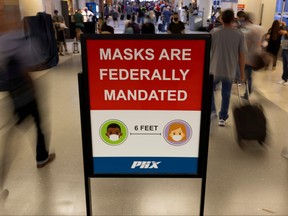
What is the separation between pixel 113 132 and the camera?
1.92m

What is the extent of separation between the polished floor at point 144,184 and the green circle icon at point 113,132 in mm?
1102

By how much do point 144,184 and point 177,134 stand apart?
1.48m

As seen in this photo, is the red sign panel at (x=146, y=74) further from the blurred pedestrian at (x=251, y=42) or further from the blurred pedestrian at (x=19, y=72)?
the blurred pedestrian at (x=251, y=42)

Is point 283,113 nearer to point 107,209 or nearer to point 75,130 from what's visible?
point 75,130

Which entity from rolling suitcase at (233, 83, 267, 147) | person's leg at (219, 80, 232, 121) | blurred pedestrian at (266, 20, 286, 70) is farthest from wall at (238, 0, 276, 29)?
rolling suitcase at (233, 83, 267, 147)

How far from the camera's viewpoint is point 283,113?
544 cm

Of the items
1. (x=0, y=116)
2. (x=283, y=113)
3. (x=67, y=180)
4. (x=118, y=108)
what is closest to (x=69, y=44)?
(x=0, y=116)

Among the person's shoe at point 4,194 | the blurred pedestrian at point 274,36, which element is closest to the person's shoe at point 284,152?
the person's shoe at point 4,194

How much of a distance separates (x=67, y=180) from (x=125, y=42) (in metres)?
2.03

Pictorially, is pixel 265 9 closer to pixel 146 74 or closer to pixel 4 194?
pixel 4 194

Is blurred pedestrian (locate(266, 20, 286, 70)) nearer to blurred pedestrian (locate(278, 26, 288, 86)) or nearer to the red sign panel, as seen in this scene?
blurred pedestrian (locate(278, 26, 288, 86))

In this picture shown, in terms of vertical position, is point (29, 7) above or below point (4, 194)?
above

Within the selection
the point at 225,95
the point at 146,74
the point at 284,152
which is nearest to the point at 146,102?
the point at 146,74

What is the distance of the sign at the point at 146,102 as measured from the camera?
1.76 meters
